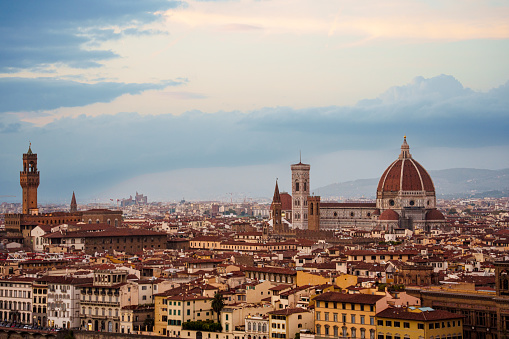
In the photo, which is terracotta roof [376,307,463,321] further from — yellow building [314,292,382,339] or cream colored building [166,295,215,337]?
cream colored building [166,295,215,337]

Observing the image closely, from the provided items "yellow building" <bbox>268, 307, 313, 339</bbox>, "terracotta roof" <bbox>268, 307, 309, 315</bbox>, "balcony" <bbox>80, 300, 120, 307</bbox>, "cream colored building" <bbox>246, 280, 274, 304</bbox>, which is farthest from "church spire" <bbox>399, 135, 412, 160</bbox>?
"yellow building" <bbox>268, 307, 313, 339</bbox>

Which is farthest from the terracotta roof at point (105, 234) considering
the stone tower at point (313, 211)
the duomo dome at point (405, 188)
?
the duomo dome at point (405, 188)

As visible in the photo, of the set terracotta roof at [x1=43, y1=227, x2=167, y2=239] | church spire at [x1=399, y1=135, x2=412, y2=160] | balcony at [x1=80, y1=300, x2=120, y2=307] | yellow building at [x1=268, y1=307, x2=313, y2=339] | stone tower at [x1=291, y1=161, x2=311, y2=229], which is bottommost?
yellow building at [x1=268, y1=307, x2=313, y2=339]

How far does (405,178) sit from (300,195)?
16.4 meters

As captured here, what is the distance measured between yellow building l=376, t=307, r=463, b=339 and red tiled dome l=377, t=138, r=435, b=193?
109655mm

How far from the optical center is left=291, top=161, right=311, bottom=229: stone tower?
524ft

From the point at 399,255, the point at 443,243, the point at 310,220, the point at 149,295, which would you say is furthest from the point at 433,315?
the point at 310,220

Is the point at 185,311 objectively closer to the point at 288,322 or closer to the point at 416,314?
the point at 288,322

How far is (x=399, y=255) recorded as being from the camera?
73.5 metres

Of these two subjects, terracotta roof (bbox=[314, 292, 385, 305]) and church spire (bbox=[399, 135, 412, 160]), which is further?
church spire (bbox=[399, 135, 412, 160])

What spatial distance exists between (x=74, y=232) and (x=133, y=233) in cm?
651

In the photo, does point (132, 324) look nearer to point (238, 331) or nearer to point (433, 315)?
point (238, 331)

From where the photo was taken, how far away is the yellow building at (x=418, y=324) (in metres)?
43.7

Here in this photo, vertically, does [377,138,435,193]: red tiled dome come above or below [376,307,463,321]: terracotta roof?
above
